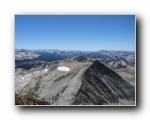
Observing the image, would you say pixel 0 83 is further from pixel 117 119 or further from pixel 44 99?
pixel 117 119

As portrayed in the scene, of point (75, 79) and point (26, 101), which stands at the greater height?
point (75, 79)

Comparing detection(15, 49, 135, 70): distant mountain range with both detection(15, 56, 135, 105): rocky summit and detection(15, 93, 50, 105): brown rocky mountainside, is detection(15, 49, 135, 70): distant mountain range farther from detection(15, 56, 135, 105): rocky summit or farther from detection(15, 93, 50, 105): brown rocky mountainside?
detection(15, 93, 50, 105): brown rocky mountainside

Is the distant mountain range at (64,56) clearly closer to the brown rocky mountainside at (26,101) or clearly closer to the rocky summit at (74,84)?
the rocky summit at (74,84)

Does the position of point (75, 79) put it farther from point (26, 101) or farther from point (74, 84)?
point (26, 101)

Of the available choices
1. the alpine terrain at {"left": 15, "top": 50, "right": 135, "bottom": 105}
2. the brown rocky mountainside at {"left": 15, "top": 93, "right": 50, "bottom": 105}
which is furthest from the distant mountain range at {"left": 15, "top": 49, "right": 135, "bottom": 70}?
the brown rocky mountainside at {"left": 15, "top": 93, "right": 50, "bottom": 105}

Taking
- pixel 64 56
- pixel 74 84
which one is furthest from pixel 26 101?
pixel 64 56

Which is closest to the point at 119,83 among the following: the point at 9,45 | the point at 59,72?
the point at 59,72

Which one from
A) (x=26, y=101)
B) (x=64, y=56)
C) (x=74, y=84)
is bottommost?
(x=26, y=101)

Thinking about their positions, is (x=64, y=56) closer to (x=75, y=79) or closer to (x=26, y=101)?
(x=75, y=79)
